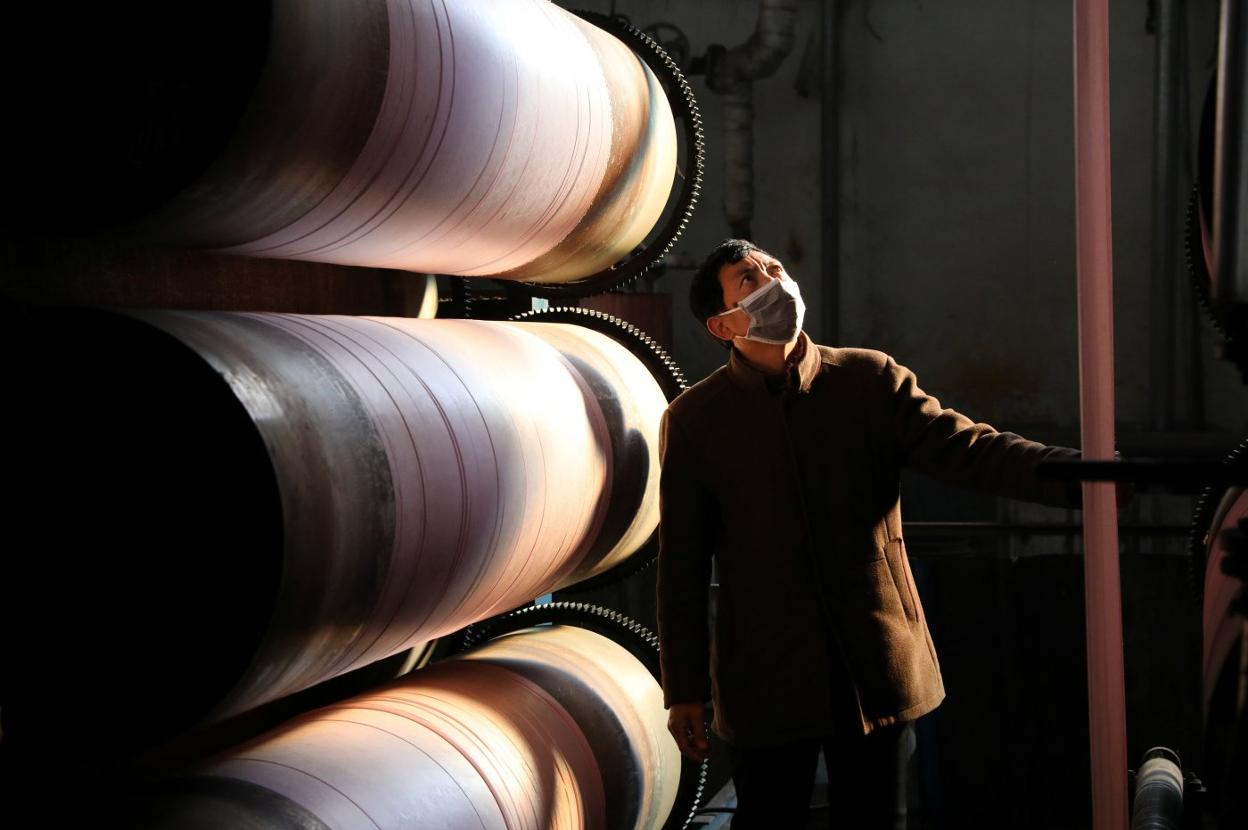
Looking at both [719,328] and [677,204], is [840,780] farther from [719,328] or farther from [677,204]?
[677,204]

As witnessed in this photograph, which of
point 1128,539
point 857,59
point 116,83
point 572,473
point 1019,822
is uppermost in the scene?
point 857,59

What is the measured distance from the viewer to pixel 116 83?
1.31m

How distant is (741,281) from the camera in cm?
208

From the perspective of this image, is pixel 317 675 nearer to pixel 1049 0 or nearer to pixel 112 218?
pixel 112 218

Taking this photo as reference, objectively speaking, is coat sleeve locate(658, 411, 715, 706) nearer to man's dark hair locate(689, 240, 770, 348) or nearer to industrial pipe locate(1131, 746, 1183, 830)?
man's dark hair locate(689, 240, 770, 348)

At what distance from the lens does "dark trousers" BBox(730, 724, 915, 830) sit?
2.03m

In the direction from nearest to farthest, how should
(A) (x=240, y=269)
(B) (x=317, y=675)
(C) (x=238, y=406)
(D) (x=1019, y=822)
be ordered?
→ (C) (x=238, y=406)
(B) (x=317, y=675)
(A) (x=240, y=269)
(D) (x=1019, y=822)

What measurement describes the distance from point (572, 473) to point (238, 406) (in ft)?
2.46

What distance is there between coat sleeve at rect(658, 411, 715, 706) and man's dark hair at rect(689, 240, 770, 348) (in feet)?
0.71

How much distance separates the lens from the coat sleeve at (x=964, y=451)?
187cm

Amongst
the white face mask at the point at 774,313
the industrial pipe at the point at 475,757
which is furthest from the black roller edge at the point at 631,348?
the white face mask at the point at 774,313

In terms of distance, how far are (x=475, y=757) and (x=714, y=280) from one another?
0.87 metres

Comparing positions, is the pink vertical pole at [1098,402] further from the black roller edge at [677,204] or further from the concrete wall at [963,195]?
the concrete wall at [963,195]

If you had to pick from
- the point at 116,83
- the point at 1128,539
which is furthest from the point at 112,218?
the point at 1128,539
